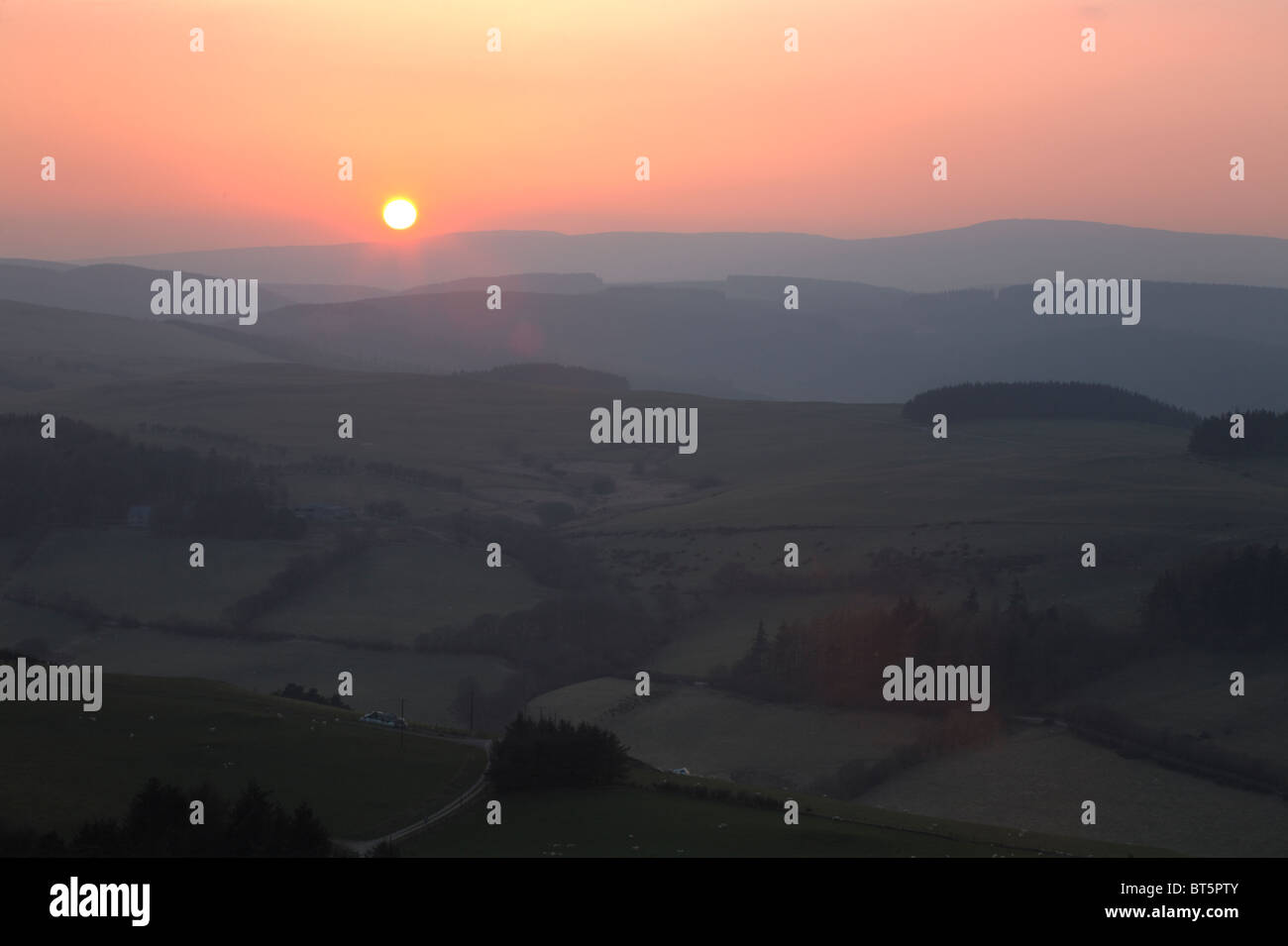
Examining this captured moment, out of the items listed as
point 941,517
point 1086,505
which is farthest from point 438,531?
point 1086,505

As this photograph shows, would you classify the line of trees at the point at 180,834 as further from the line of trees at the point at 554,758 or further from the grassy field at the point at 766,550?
the grassy field at the point at 766,550

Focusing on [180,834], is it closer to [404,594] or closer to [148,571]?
[404,594]

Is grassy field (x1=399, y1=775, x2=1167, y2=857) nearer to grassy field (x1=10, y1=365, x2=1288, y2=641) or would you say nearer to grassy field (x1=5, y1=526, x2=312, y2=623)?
grassy field (x1=10, y1=365, x2=1288, y2=641)

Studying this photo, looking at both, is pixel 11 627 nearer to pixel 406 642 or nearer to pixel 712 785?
pixel 406 642

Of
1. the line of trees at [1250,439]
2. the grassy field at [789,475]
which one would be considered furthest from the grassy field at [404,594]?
the line of trees at [1250,439]

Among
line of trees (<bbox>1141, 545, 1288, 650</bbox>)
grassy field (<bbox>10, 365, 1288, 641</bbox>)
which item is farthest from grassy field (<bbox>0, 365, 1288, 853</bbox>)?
line of trees (<bbox>1141, 545, 1288, 650</bbox>)

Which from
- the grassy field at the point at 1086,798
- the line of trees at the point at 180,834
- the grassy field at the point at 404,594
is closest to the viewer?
the line of trees at the point at 180,834
